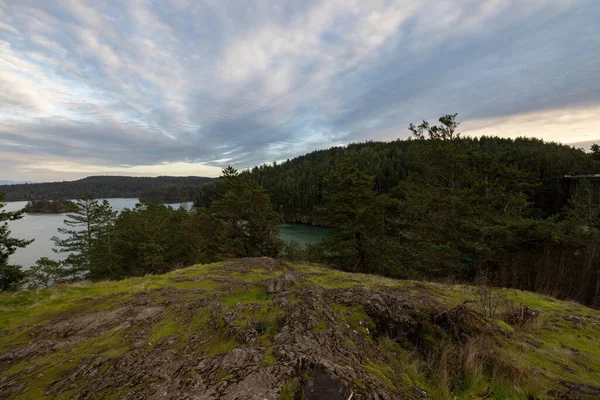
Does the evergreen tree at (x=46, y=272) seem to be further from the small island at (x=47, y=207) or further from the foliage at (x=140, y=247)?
the small island at (x=47, y=207)

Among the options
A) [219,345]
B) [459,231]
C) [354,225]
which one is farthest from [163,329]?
[459,231]

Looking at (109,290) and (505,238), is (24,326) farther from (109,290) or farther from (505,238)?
(505,238)

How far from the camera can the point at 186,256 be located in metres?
30.7

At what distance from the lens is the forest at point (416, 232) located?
14.2 metres

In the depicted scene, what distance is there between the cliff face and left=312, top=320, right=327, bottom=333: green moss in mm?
15

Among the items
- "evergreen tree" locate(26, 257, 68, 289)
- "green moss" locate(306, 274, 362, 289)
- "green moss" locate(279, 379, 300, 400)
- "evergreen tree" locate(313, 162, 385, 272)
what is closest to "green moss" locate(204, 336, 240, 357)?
"green moss" locate(279, 379, 300, 400)

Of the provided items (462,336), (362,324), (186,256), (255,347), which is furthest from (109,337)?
(186,256)

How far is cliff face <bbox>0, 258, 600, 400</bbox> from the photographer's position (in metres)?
2.62

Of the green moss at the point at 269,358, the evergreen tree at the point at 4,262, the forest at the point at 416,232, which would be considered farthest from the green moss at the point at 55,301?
the forest at the point at 416,232

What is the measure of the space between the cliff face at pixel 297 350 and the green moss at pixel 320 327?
15 millimetres

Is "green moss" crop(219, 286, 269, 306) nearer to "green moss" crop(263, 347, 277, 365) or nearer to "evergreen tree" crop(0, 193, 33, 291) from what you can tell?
"green moss" crop(263, 347, 277, 365)

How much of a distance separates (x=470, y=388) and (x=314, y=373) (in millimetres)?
2281

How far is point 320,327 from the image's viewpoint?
377 cm

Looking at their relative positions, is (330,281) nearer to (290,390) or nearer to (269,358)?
(269,358)
